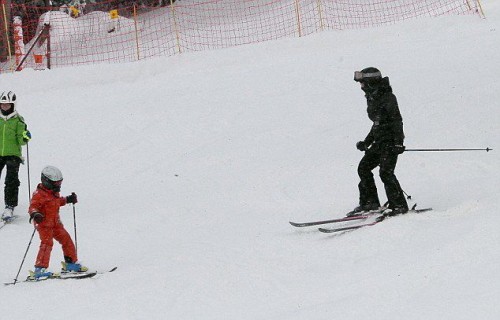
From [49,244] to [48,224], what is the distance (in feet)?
0.71

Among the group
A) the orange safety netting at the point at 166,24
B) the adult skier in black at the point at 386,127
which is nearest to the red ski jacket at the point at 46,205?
the adult skier in black at the point at 386,127

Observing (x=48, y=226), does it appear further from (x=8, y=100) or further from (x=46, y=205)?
(x=8, y=100)

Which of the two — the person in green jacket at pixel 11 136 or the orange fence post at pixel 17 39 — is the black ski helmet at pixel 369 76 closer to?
the person in green jacket at pixel 11 136

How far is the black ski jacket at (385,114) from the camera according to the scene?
337 inches

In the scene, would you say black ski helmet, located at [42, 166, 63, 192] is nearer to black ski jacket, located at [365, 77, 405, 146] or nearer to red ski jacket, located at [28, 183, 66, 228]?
red ski jacket, located at [28, 183, 66, 228]

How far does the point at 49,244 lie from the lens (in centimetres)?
835

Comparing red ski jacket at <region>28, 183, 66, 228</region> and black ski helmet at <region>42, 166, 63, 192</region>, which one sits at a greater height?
black ski helmet at <region>42, 166, 63, 192</region>

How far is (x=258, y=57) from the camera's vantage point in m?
17.5

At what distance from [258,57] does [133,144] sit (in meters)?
4.81

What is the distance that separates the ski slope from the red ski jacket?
739 mm

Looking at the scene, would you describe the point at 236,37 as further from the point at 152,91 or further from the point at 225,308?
the point at 225,308

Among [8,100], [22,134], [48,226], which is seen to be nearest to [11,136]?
[22,134]

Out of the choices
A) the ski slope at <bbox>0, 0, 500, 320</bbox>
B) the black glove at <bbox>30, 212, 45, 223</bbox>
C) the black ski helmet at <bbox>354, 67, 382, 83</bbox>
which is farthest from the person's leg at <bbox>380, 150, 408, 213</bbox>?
the black glove at <bbox>30, 212, 45, 223</bbox>

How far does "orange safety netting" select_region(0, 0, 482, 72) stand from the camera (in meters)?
20.2
